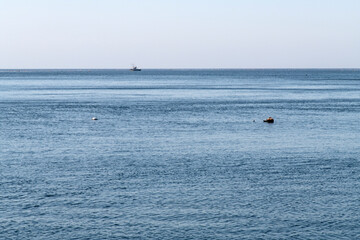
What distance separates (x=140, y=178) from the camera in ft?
187

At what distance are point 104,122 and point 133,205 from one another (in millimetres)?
60283

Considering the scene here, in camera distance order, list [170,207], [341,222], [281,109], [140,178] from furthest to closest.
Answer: [281,109]
[140,178]
[170,207]
[341,222]

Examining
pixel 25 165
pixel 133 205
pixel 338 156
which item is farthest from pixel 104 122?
pixel 133 205

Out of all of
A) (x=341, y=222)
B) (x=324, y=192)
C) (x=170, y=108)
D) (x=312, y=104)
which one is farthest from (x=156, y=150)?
(x=312, y=104)

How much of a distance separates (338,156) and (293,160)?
631 centimetres

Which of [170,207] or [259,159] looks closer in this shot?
[170,207]

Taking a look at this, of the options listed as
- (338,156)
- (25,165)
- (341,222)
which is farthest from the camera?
(338,156)

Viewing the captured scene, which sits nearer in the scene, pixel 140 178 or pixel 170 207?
pixel 170 207

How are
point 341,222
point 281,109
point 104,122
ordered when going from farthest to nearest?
point 281,109 < point 104,122 < point 341,222

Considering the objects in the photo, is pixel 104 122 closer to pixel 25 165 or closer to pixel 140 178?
pixel 25 165

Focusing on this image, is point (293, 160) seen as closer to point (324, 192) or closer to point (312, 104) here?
point (324, 192)

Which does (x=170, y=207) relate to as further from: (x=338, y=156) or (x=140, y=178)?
(x=338, y=156)

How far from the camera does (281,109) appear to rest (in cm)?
13600

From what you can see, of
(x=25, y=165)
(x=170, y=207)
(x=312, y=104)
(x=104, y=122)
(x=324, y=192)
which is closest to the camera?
(x=170, y=207)
